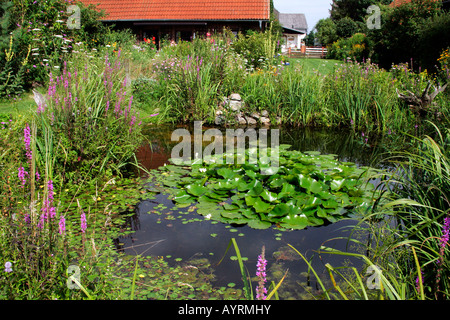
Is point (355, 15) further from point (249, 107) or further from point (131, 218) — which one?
point (131, 218)

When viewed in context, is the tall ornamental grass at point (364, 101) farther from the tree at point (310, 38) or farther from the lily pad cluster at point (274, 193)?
the tree at point (310, 38)

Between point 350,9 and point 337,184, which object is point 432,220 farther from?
point 350,9

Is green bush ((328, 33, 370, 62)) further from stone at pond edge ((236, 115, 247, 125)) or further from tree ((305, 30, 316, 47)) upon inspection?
tree ((305, 30, 316, 47))

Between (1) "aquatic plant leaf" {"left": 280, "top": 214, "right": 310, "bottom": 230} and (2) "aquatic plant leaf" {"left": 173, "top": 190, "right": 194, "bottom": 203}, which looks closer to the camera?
(1) "aquatic plant leaf" {"left": 280, "top": 214, "right": 310, "bottom": 230}

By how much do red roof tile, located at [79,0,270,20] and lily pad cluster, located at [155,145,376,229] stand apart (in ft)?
58.8

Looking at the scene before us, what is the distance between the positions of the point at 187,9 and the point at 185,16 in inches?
29.6

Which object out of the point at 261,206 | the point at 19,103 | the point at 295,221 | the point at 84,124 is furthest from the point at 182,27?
the point at 295,221

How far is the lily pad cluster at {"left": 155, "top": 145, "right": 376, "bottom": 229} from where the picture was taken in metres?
3.76

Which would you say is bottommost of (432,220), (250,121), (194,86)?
(432,220)

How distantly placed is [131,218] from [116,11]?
22.7 m

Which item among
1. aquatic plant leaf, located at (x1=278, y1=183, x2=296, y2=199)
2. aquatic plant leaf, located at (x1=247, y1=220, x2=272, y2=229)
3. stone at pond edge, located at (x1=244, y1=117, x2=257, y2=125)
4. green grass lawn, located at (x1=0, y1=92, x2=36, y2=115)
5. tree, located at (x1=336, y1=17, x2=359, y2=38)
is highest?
tree, located at (x1=336, y1=17, x2=359, y2=38)

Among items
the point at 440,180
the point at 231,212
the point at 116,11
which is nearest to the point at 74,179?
the point at 231,212

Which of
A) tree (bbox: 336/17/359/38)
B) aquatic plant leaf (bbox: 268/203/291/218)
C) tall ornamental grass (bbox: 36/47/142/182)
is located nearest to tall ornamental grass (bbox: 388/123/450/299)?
aquatic plant leaf (bbox: 268/203/291/218)

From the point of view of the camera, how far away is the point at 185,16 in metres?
22.2
